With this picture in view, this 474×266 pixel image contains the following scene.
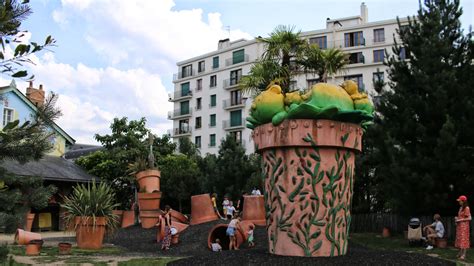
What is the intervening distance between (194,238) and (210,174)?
30.2 feet

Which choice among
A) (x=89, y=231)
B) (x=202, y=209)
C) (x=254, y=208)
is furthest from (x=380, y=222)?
(x=89, y=231)

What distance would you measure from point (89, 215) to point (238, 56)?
36.3m

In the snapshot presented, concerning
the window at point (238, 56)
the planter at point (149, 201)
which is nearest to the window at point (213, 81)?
the window at point (238, 56)

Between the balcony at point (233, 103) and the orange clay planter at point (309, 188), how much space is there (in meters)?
40.3

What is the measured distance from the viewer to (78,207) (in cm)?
1328

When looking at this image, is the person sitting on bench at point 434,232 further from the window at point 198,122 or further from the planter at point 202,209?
the window at point 198,122

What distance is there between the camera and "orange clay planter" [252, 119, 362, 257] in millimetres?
6145

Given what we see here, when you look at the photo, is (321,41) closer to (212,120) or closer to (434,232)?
(212,120)

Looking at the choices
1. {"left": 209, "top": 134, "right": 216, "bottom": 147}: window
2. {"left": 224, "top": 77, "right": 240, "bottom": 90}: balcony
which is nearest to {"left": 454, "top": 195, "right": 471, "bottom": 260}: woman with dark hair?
{"left": 224, "top": 77, "right": 240, "bottom": 90}: balcony

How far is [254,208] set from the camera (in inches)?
596

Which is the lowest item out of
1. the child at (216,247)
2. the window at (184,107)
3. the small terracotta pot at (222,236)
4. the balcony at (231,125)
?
the child at (216,247)

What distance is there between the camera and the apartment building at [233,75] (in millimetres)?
41156

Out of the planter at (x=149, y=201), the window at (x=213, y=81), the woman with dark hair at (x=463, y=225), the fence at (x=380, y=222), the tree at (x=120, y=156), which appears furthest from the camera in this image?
the window at (x=213, y=81)

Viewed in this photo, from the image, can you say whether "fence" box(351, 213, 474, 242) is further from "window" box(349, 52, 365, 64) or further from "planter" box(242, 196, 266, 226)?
"window" box(349, 52, 365, 64)
